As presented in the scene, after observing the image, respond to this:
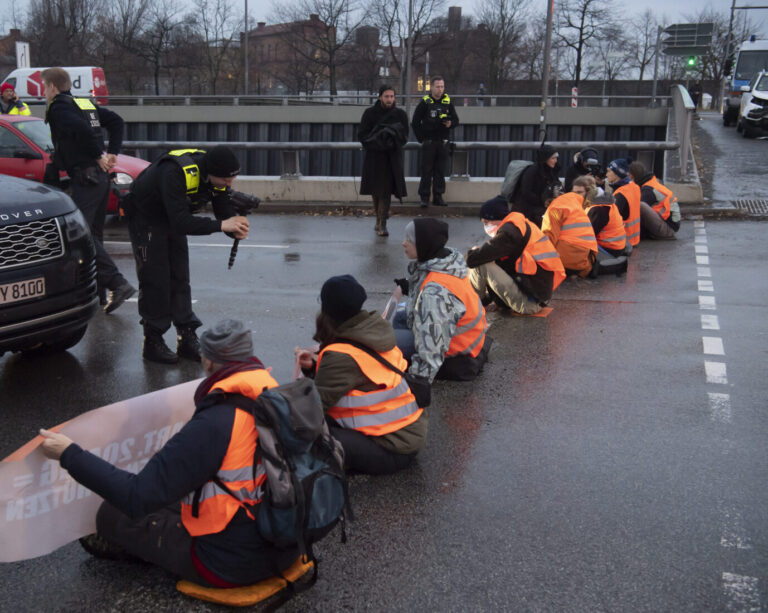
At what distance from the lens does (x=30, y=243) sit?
5305 millimetres

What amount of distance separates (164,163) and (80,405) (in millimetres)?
1700

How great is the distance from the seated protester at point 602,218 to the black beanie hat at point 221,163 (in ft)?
16.7

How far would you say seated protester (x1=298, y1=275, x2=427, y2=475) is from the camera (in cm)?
406

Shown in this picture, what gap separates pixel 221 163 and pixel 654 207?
26.4 ft

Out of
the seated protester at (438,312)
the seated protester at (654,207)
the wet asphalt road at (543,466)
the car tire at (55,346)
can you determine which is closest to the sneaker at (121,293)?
the wet asphalt road at (543,466)

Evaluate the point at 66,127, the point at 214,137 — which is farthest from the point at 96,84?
the point at 66,127

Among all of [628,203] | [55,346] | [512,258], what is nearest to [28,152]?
[55,346]

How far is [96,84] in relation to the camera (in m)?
38.2

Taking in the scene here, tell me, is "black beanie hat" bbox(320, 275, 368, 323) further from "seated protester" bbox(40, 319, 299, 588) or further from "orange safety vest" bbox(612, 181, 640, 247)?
"orange safety vest" bbox(612, 181, 640, 247)

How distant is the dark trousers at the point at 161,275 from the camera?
598cm

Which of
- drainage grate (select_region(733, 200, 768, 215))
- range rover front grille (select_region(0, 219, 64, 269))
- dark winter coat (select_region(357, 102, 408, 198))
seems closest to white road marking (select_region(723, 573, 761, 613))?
range rover front grille (select_region(0, 219, 64, 269))

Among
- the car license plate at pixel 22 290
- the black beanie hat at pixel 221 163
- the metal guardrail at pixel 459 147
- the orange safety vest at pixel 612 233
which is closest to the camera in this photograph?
the car license plate at pixel 22 290

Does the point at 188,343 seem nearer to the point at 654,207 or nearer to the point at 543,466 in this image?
the point at 543,466

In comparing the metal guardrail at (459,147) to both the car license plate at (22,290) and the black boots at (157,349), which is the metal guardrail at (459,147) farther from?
the car license plate at (22,290)
